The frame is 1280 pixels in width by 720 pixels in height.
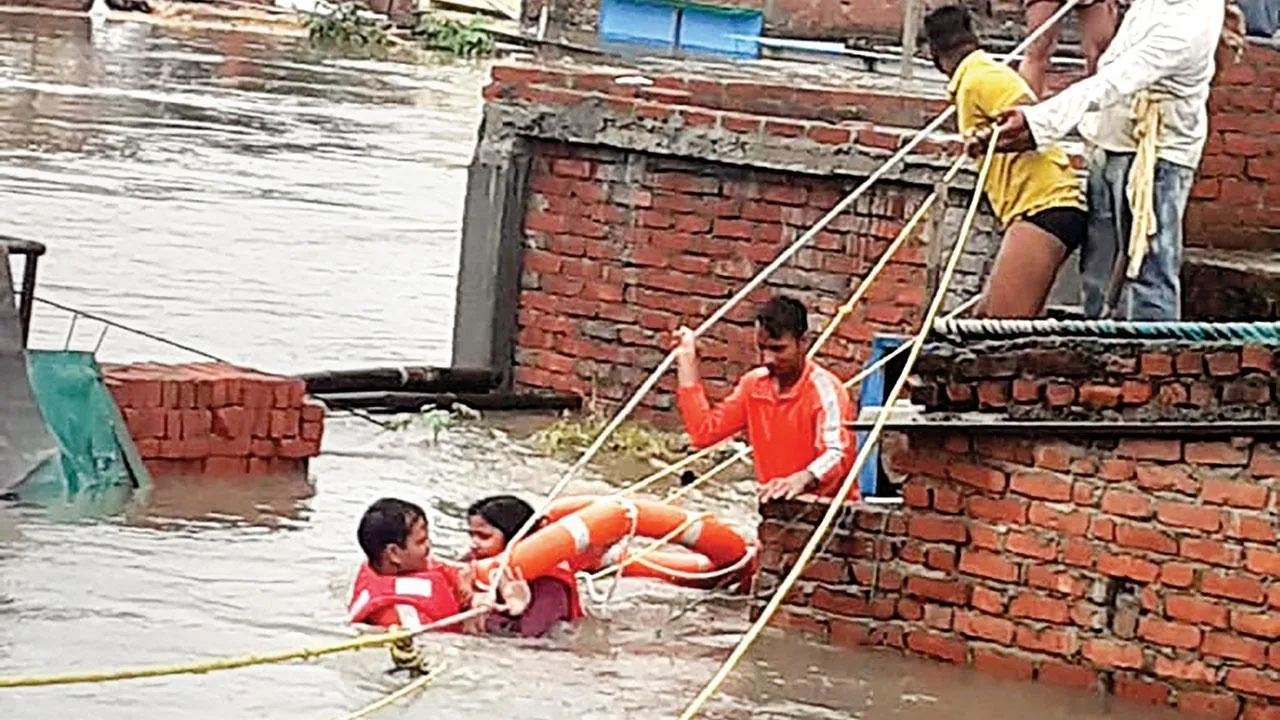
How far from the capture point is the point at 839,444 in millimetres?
9000

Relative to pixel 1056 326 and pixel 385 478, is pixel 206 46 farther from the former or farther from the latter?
pixel 1056 326

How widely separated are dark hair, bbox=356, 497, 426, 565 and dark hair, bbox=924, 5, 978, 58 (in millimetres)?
2748

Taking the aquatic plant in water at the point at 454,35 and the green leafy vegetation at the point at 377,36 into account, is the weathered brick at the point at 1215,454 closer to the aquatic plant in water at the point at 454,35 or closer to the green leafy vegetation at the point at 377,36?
the green leafy vegetation at the point at 377,36

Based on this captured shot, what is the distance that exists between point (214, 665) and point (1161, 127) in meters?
3.89

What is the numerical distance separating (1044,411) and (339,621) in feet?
7.57

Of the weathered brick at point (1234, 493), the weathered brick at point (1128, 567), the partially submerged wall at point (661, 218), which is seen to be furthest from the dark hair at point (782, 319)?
the partially submerged wall at point (661, 218)

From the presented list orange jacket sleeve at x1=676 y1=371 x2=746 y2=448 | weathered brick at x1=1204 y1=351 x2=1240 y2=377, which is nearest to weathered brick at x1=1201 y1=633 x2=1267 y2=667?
weathered brick at x1=1204 y1=351 x2=1240 y2=377

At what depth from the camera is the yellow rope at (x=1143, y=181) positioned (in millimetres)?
9133

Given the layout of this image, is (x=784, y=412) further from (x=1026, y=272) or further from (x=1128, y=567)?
(x=1128, y=567)

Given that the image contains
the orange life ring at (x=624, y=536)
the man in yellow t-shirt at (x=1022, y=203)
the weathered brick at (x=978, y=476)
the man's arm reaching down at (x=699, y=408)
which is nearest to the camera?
the weathered brick at (x=978, y=476)

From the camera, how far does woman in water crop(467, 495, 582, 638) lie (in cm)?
879

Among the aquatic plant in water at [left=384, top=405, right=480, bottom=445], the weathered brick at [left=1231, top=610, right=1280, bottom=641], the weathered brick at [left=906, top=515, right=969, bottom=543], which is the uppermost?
the weathered brick at [left=906, top=515, right=969, bottom=543]

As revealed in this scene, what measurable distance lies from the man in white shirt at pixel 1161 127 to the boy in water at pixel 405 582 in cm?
232

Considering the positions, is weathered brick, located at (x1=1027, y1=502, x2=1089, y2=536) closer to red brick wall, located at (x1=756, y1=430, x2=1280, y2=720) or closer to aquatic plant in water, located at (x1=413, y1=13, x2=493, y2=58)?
red brick wall, located at (x1=756, y1=430, x2=1280, y2=720)
